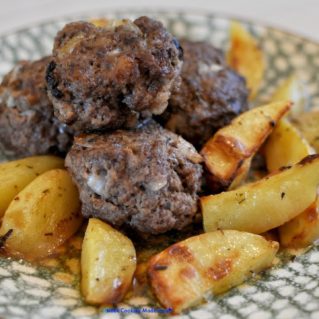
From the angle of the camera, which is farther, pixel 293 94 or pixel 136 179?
pixel 293 94

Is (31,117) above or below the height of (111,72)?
below

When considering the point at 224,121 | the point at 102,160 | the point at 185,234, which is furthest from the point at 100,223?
the point at 224,121

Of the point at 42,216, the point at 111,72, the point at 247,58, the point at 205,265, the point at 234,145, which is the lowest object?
the point at 205,265

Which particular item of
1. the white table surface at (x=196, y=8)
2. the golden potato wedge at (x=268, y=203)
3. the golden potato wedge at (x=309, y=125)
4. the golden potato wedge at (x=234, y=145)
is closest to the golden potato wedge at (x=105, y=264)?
the golden potato wedge at (x=268, y=203)

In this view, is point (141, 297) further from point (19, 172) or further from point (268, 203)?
point (19, 172)

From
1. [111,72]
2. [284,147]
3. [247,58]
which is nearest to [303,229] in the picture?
[284,147]

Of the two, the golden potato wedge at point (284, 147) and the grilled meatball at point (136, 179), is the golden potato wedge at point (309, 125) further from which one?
the grilled meatball at point (136, 179)

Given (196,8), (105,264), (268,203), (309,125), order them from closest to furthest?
(105,264) → (268,203) → (309,125) → (196,8)

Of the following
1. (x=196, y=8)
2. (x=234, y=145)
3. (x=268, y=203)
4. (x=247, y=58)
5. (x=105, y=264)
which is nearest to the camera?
(x=105, y=264)

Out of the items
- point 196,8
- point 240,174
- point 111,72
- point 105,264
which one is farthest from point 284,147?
point 196,8
